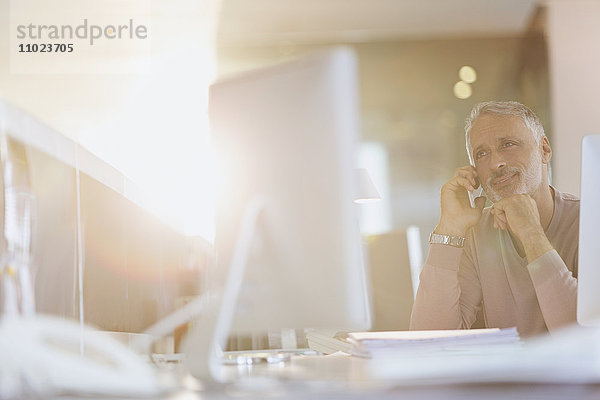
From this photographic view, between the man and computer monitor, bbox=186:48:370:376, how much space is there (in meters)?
0.90

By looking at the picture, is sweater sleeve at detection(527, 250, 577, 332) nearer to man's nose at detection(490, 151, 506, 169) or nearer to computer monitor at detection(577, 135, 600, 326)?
computer monitor at detection(577, 135, 600, 326)

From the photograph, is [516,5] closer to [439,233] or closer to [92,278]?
[439,233]

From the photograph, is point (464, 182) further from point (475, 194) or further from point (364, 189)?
point (364, 189)

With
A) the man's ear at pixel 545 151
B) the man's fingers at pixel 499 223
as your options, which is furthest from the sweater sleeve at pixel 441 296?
the man's ear at pixel 545 151

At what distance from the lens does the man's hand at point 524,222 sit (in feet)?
5.25

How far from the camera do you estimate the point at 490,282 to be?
182 centimetres

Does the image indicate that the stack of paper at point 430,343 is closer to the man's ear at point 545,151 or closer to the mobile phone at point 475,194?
the mobile phone at point 475,194

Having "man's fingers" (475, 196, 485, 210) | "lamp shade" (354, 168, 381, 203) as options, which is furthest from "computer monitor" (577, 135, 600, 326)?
"lamp shade" (354, 168, 381, 203)

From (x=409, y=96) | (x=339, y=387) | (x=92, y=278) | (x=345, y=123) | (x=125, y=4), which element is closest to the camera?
(x=339, y=387)

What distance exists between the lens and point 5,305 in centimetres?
77

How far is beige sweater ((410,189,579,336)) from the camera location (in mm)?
1744

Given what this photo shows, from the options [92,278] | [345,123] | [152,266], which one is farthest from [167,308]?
[345,123]

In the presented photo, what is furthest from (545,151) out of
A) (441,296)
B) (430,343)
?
(430,343)

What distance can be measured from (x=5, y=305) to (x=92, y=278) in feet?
1.76
